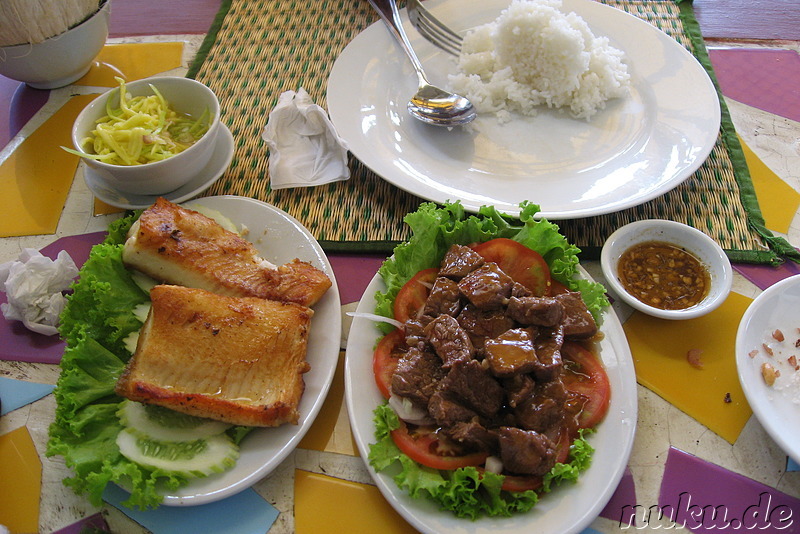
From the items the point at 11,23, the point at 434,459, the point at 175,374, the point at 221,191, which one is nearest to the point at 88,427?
the point at 175,374

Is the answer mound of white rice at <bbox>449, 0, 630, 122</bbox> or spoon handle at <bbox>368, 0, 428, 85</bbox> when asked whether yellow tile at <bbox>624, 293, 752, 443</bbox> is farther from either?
spoon handle at <bbox>368, 0, 428, 85</bbox>

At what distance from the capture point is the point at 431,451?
1589 mm

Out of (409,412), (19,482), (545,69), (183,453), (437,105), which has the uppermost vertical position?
(545,69)

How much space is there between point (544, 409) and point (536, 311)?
31 centimetres

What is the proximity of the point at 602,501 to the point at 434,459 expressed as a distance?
486 millimetres

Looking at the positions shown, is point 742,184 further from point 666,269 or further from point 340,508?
point 340,508

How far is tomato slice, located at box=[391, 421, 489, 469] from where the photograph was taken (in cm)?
156

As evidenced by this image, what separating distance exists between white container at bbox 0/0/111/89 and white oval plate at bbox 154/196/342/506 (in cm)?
142

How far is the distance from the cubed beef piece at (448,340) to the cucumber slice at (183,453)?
0.72m

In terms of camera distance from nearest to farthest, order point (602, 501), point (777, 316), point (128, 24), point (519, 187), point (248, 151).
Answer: point (602, 501)
point (777, 316)
point (519, 187)
point (248, 151)
point (128, 24)

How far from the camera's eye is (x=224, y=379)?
1713mm

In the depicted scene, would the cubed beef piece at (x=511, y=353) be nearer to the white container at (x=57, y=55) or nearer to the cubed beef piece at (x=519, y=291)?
the cubed beef piece at (x=519, y=291)

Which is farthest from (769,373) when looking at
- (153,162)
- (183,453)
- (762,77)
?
(153,162)

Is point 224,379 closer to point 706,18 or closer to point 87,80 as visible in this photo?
point 87,80
